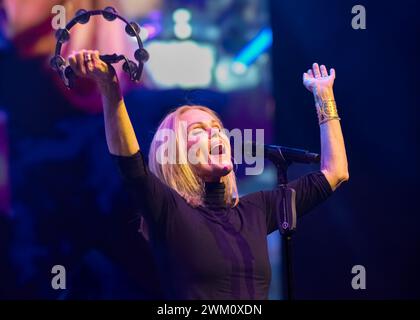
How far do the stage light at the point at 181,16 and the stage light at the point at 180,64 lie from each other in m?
0.09

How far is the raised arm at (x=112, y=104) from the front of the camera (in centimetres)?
124

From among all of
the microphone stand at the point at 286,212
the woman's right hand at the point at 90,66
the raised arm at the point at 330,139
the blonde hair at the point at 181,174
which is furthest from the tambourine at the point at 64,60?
the raised arm at the point at 330,139

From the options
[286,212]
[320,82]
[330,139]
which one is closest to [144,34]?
[320,82]

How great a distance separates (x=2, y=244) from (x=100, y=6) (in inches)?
41.1

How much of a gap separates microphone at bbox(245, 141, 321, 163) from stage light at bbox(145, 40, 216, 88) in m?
0.77

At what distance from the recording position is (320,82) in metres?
1.80

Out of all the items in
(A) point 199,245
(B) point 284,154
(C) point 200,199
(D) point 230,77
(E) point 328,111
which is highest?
(D) point 230,77

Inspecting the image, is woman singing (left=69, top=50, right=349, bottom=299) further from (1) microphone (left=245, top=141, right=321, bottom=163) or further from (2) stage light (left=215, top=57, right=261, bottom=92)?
(2) stage light (left=215, top=57, right=261, bottom=92)

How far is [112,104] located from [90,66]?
120 mm

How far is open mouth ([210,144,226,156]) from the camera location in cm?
160

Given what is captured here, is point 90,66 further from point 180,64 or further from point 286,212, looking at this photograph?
point 180,64

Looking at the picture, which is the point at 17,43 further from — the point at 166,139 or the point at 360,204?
the point at 360,204

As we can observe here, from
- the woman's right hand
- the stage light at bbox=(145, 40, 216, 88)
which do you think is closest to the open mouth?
the woman's right hand
